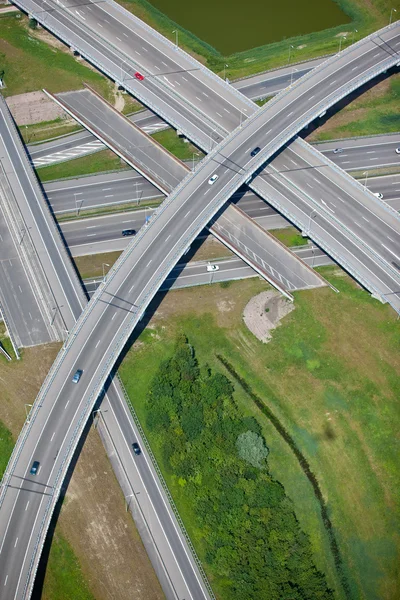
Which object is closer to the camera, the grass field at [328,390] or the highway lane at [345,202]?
the grass field at [328,390]

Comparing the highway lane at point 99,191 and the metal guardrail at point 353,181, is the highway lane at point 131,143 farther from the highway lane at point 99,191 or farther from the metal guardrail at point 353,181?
the metal guardrail at point 353,181

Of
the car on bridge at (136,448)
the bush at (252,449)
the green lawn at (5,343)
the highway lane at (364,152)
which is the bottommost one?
the car on bridge at (136,448)

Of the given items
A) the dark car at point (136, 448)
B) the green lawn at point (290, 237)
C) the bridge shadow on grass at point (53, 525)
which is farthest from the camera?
the green lawn at point (290, 237)

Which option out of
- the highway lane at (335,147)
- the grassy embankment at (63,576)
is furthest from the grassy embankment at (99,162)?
the grassy embankment at (63,576)

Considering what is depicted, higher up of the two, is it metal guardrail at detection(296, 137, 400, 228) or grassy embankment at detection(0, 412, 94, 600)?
metal guardrail at detection(296, 137, 400, 228)

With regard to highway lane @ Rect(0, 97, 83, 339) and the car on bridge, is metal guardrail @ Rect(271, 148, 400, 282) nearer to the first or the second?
highway lane @ Rect(0, 97, 83, 339)

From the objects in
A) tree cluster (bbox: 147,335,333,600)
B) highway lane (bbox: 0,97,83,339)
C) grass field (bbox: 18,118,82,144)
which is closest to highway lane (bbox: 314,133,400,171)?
grass field (bbox: 18,118,82,144)
